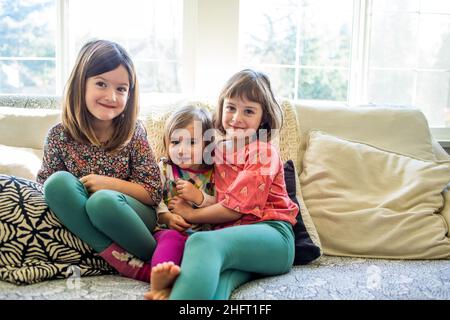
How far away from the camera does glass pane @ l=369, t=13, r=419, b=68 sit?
2688 millimetres

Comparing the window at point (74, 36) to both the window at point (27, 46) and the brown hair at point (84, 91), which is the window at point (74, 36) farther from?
the brown hair at point (84, 91)

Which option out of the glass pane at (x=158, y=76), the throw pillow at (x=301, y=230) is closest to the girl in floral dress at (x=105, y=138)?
the throw pillow at (x=301, y=230)

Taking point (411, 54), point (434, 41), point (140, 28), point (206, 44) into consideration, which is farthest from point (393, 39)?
point (140, 28)

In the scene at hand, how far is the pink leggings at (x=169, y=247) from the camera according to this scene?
1440 mm

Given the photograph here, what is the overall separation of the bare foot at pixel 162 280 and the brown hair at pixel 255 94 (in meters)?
0.64

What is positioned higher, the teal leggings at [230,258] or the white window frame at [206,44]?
the white window frame at [206,44]

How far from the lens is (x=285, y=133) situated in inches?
79.7

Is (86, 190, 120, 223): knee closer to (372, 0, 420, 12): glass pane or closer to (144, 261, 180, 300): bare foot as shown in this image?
(144, 261, 180, 300): bare foot

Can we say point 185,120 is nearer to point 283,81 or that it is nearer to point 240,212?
point 240,212

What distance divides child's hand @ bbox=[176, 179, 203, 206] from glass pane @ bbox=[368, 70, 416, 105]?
1.43 metres

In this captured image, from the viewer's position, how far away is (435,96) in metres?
2.80

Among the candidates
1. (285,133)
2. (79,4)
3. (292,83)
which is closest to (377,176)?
(285,133)

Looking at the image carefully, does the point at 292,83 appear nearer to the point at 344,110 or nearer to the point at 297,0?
the point at 297,0
